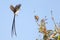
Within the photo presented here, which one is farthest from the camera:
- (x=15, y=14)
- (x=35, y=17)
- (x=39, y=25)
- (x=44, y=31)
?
(x=35, y=17)

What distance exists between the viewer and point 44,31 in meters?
5.20

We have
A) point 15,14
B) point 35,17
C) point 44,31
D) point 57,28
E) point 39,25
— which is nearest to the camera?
point 15,14

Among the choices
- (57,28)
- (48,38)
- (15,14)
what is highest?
(15,14)

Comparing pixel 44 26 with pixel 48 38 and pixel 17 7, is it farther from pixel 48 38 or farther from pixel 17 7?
pixel 17 7

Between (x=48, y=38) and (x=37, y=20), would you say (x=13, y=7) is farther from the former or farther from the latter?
(x=37, y=20)

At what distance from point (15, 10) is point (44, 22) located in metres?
2.47

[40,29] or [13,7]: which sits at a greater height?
[13,7]

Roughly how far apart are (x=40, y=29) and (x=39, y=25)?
0.49ft

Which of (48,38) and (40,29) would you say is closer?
(48,38)

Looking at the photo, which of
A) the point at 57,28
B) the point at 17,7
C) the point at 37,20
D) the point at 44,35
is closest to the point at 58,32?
the point at 57,28

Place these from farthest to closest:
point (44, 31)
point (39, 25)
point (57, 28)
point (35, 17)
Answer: point (35, 17) → point (39, 25) → point (44, 31) → point (57, 28)

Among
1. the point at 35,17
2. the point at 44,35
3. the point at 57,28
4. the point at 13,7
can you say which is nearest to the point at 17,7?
the point at 13,7

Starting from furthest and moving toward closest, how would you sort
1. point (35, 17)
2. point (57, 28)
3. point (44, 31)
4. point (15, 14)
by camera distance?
point (35, 17), point (44, 31), point (57, 28), point (15, 14)

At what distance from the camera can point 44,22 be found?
5641 millimetres
